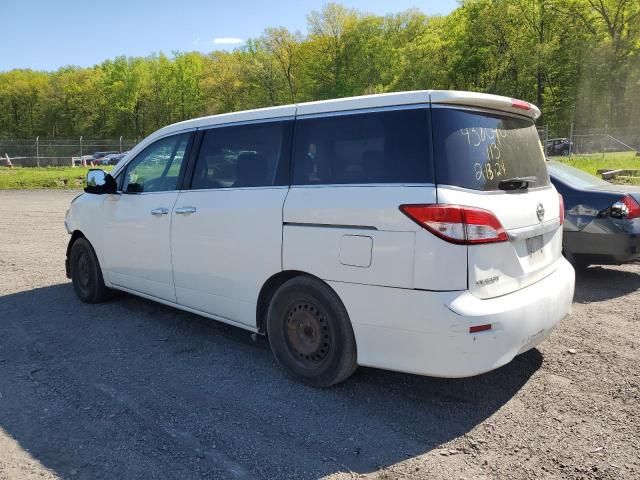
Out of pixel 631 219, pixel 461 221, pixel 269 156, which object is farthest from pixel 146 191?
pixel 631 219

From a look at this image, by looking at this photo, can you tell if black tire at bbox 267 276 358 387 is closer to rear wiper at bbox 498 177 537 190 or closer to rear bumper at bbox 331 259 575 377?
rear bumper at bbox 331 259 575 377

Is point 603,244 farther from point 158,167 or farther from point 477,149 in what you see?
point 158,167

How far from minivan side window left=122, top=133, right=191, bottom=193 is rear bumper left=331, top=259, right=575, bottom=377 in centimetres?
220

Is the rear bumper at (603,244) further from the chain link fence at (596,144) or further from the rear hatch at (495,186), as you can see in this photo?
the chain link fence at (596,144)

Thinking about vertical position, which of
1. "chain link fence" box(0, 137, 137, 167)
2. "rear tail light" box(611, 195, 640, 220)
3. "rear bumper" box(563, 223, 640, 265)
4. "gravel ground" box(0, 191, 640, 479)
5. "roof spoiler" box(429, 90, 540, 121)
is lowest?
"gravel ground" box(0, 191, 640, 479)

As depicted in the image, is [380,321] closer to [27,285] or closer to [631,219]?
[631,219]

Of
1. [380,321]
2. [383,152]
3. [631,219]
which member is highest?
[383,152]

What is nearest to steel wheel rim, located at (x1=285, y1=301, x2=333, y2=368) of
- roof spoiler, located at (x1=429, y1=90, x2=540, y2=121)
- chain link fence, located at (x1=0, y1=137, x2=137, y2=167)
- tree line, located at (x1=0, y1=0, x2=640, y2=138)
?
roof spoiler, located at (x1=429, y1=90, x2=540, y2=121)

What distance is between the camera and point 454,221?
2.98 meters

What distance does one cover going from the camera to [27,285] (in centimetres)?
676

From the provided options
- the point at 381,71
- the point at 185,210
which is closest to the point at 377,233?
the point at 185,210

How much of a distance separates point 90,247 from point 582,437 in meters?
5.01

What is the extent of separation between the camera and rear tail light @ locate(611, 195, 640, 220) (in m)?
6.18

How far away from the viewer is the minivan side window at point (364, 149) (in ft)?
10.5
